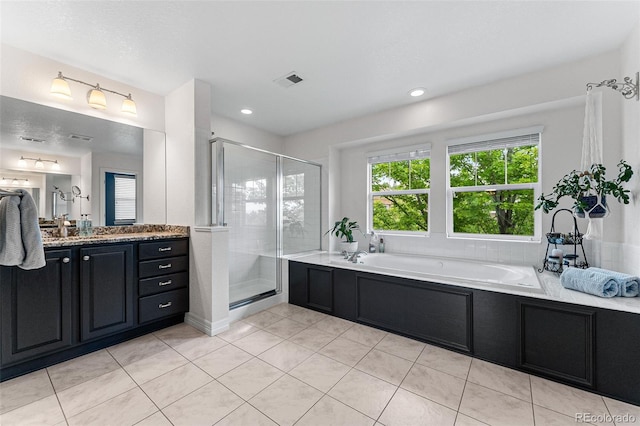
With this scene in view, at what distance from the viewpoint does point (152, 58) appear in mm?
2199

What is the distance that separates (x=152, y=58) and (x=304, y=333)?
9.22 ft

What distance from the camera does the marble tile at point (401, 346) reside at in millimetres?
2113

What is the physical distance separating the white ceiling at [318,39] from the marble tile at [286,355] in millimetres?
2487

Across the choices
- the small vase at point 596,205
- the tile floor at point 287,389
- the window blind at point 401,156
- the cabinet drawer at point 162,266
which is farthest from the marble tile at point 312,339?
the window blind at point 401,156

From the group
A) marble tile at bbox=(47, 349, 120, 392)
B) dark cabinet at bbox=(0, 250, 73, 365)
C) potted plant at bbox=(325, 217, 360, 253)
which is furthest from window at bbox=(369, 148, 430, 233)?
dark cabinet at bbox=(0, 250, 73, 365)

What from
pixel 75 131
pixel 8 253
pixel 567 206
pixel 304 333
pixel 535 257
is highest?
pixel 75 131

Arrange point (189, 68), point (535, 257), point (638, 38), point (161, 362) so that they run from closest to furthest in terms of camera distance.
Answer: point (638, 38) → point (161, 362) → point (189, 68) → point (535, 257)

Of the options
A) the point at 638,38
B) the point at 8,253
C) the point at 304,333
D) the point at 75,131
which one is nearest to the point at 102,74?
the point at 75,131

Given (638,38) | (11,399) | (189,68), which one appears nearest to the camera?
(11,399)

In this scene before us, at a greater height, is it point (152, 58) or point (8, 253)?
point (152, 58)

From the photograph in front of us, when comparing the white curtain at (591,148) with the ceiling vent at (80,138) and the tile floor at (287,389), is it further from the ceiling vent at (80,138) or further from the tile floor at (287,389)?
the ceiling vent at (80,138)

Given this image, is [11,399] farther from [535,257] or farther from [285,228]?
[535,257]

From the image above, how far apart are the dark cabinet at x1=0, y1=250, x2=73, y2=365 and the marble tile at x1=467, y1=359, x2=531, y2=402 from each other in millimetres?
3004

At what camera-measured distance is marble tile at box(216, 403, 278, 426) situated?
4.61 ft
